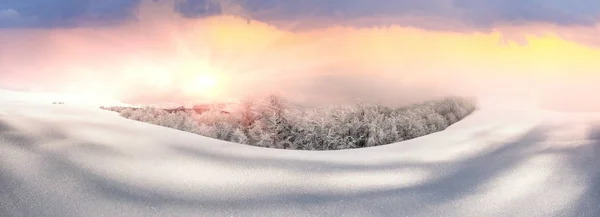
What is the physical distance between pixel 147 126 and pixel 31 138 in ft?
2.26

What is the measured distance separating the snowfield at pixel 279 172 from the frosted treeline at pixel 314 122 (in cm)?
13

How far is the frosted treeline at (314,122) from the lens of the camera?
393 cm

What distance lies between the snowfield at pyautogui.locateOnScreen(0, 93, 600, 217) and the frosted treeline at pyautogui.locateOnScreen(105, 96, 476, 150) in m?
0.13

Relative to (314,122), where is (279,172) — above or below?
below

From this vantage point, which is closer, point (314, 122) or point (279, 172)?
point (279, 172)

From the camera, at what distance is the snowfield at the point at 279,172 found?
3111mm

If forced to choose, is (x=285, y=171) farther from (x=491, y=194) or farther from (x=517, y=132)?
(x=517, y=132)

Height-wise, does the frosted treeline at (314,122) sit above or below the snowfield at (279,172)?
above

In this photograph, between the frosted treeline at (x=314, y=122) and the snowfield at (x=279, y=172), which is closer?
the snowfield at (x=279, y=172)

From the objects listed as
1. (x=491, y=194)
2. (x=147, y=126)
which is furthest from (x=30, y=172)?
(x=491, y=194)

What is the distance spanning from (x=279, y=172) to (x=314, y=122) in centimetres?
71

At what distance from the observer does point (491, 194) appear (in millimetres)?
3500

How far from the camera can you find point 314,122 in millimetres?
3992

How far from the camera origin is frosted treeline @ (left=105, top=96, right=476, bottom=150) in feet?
12.9
